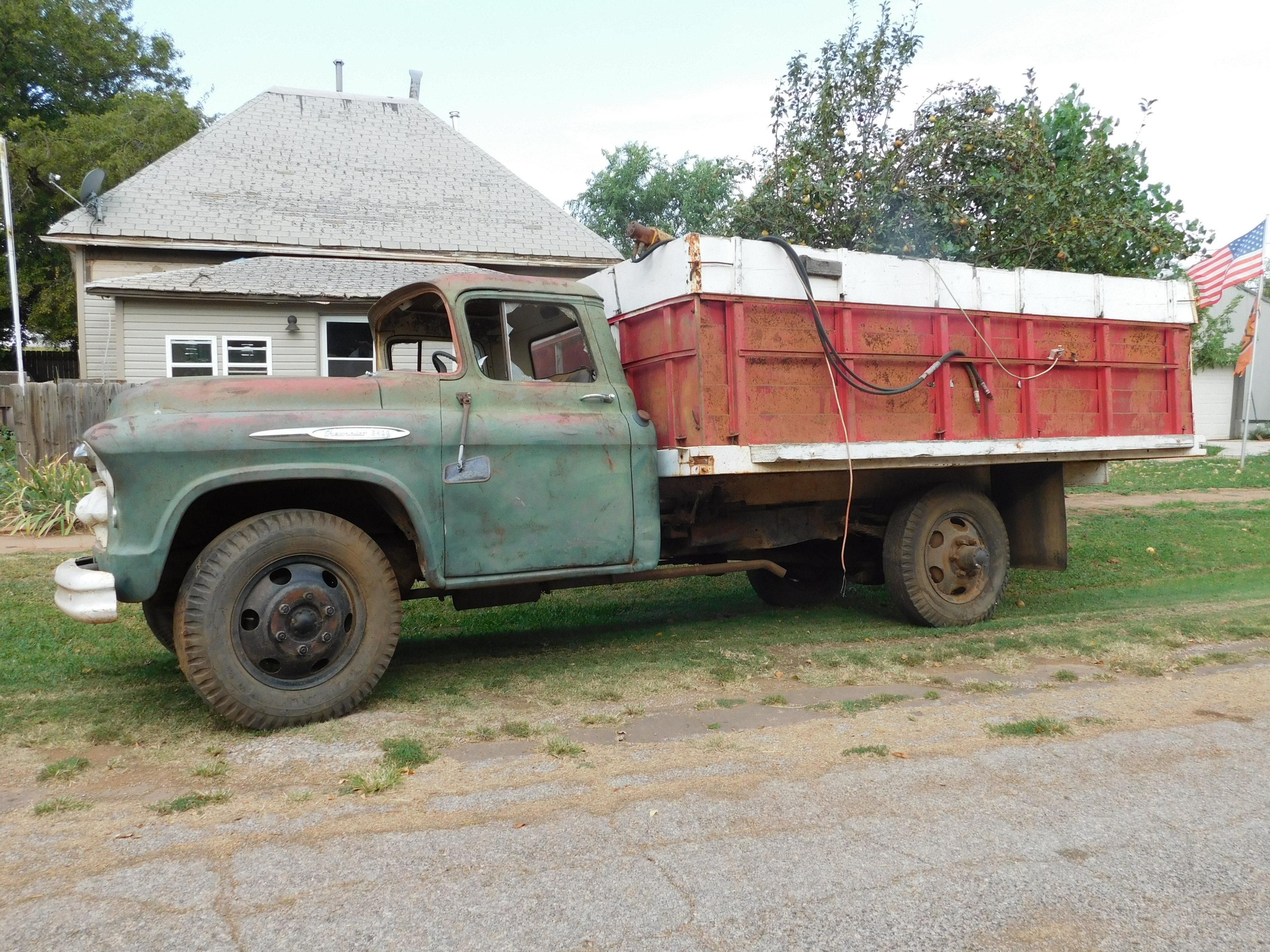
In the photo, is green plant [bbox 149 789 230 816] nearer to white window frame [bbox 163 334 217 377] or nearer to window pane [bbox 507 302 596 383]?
window pane [bbox 507 302 596 383]

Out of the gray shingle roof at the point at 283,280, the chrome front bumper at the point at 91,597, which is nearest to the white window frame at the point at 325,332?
the gray shingle roof at the point at 283,280

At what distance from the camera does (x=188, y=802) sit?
3.63 metres

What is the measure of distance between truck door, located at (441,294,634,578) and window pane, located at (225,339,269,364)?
12.2 metres

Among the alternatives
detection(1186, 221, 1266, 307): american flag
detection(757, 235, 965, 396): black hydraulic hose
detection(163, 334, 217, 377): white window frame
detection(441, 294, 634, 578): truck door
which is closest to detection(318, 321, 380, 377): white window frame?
detection(163, 334, 217, 377): white window frame

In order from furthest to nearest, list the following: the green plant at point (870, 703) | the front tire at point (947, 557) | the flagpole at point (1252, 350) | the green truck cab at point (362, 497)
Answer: the flagpole at point (1252, 350) < the front tire at point (947, 557) < the green plant at point (870, 703) < the green truck cab at point (362, 497)

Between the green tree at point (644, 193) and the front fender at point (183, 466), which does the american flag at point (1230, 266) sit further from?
the green tree at point (644, 193)

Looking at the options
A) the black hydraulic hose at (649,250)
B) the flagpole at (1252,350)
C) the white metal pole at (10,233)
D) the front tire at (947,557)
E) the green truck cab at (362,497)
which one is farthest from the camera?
the flagpole at (1252,350)

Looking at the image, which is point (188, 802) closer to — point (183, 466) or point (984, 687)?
point (183, 466)

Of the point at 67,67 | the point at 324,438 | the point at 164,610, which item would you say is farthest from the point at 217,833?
the point at 67,67

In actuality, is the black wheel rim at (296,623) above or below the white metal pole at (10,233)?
below

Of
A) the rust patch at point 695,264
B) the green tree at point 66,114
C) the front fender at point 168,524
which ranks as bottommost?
the front fender at point 168,524

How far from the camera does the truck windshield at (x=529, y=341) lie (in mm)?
5445

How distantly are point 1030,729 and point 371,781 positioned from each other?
285 cm

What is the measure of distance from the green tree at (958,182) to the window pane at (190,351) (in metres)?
9.59
